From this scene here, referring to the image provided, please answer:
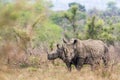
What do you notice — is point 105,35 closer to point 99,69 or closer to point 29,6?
point 99,69

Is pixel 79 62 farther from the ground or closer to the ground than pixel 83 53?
closer to the ground

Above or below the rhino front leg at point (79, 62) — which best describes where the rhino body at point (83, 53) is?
above

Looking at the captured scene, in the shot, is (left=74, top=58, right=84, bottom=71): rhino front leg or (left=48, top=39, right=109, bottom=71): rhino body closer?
(left=48, top=39, right=109, bottom=71): rhino body

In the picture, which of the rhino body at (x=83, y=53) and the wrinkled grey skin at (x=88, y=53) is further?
the wrinkled grey skin at (x=88, y=53)

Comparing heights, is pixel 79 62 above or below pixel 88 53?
below

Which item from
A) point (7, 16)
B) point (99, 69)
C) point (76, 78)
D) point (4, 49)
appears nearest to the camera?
point (7, 16)

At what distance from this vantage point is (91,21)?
77.5 ft

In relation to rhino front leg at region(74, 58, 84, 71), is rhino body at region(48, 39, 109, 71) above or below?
above

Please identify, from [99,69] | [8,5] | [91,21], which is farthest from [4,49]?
[91,21]

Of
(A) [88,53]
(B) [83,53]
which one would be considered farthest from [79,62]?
(A) [88,53]

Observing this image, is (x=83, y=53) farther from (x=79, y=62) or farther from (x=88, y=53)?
(x=79, y=62)

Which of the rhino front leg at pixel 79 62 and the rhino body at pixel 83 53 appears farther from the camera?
the rhino front leg at pixel 79 62

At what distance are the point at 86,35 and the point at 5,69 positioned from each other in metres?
19.9

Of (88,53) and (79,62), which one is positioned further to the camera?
(88,53)
